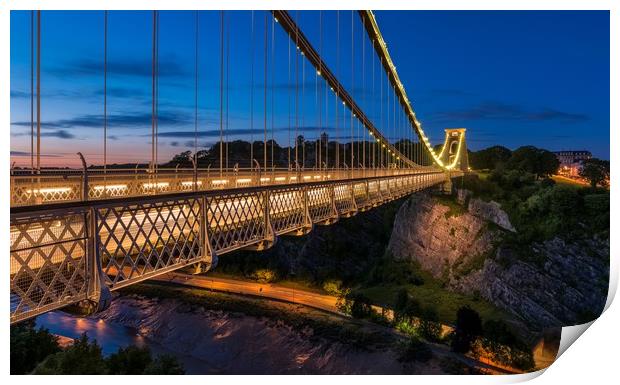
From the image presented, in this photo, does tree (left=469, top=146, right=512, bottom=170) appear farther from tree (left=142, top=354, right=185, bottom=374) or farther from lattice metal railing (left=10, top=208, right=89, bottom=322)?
lattice metal railing (left=10, top=208, right=89, bottom=322)

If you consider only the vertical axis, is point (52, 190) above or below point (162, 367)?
above

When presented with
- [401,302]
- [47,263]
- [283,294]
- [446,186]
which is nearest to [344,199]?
[401,302]

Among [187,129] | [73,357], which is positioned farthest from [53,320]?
[73,357]

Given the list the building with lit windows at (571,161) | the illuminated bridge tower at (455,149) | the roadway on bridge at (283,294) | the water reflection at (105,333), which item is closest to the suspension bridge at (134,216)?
the roadway on bridge at (283,294)

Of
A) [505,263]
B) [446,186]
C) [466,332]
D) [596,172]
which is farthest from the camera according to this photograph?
[446,186]

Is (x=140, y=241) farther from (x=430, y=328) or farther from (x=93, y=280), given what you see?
(x=430, y=328)

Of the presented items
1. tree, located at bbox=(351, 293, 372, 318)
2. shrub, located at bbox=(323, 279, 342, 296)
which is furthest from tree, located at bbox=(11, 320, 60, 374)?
shrub, located at bbox=(323, 279, 342, 296)

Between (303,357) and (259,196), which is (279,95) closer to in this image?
(303,357)
